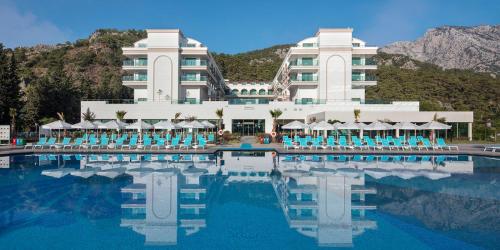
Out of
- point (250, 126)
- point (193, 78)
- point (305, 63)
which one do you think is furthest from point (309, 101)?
point (193, 78)

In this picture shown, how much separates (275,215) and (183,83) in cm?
3251

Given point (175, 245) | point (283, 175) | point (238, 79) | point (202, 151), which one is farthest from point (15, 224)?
point (238, 79)

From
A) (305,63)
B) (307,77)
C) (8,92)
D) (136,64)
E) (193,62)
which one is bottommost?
(8,92)

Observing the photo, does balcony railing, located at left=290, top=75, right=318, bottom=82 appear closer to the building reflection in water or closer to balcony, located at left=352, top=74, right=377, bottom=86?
balcony, located at left=352, top=74, right=377, bottom=86

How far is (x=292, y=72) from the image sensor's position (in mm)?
41094

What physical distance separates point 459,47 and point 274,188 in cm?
12379

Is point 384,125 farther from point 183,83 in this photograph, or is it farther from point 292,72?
point 183,83

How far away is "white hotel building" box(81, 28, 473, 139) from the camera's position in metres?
36.0

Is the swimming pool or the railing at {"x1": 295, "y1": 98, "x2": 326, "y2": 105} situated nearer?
the swimming pool

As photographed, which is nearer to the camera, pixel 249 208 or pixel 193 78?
pixel 249 208

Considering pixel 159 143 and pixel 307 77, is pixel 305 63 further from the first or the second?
pixel 159 143

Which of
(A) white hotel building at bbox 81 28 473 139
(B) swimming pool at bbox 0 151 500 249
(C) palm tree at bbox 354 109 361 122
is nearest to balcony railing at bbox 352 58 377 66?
(A) white hotel building at bbox 81 28 473 139

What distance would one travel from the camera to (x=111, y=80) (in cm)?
6056

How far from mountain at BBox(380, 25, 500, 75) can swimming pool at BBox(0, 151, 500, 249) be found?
103529mm
